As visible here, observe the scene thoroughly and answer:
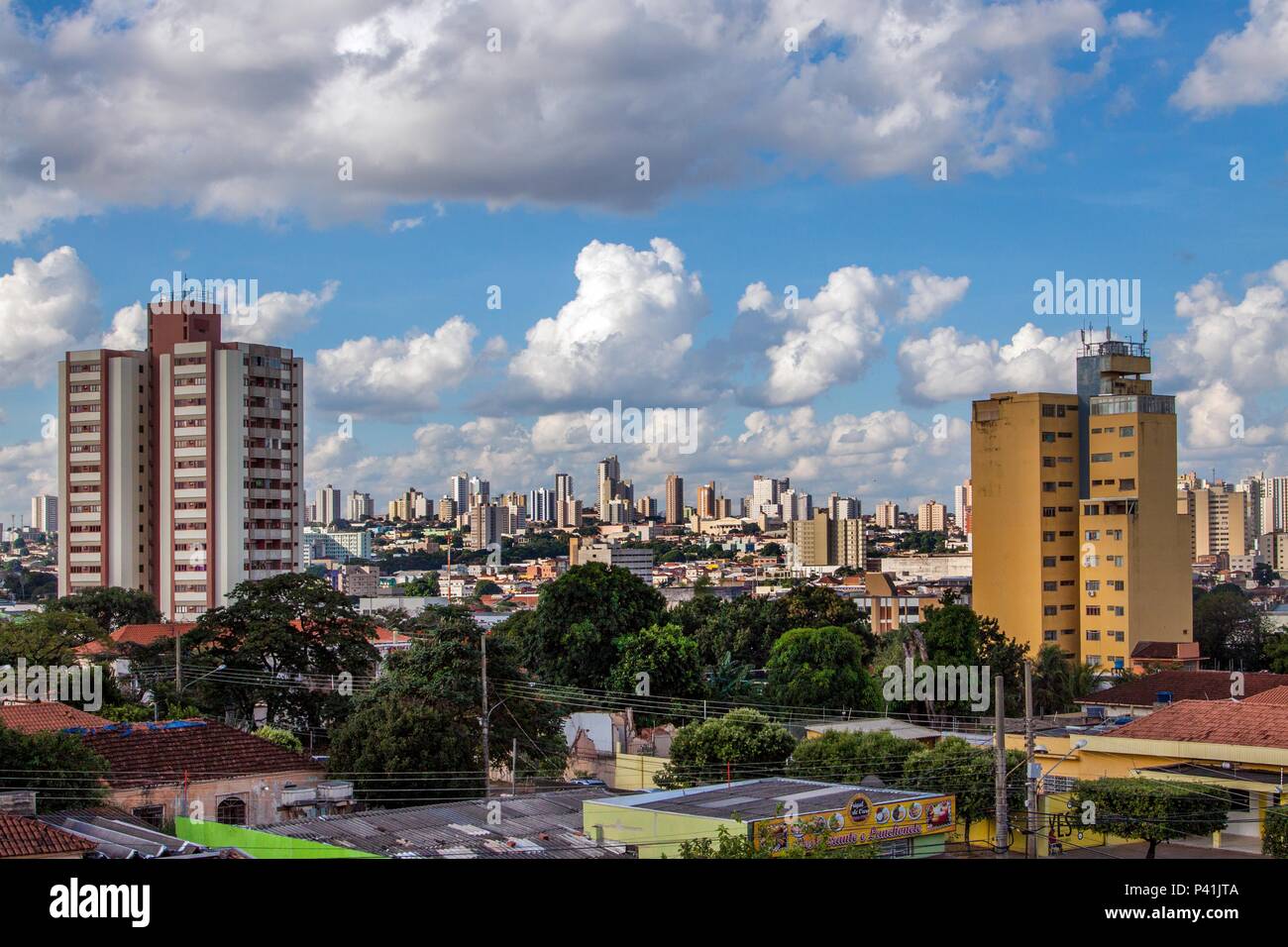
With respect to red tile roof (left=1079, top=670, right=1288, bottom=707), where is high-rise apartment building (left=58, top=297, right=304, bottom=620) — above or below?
above

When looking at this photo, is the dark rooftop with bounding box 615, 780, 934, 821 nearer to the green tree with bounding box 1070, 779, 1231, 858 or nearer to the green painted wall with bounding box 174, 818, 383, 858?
the green tree with bounding box 1070, 779, 1231, 858

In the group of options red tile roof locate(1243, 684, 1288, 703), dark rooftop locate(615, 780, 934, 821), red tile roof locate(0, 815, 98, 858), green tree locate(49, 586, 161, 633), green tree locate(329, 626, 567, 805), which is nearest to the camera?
red tile roof locate(0, 815, 98, 858)

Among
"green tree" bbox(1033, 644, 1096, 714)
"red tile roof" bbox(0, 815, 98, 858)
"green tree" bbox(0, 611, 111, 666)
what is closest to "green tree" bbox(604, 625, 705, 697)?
"green tree" bbox(1033, 644, 1096, 714)

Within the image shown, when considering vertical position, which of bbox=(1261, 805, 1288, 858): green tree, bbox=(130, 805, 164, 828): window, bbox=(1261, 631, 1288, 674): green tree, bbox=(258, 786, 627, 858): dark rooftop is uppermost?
bbox=(1261, 805, 1288, 858): green tree

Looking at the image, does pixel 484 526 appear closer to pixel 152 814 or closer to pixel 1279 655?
pixel 1279 655

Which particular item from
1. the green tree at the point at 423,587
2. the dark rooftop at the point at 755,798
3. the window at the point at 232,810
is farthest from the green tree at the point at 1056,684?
the green tree at the point at 423,587
